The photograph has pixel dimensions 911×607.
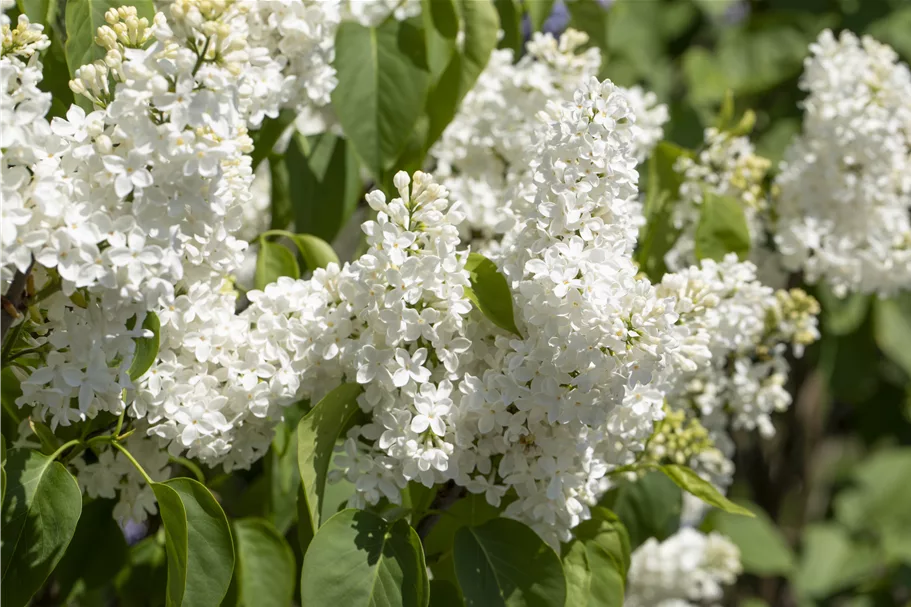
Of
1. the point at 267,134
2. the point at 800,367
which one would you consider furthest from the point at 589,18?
the point at 800,367

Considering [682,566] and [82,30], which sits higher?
[82,30]

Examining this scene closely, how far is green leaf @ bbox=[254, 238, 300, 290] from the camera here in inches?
57.1

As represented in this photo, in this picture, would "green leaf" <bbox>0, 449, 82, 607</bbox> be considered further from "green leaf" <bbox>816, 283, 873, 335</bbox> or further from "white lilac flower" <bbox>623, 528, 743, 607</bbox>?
"green leaf" <bbox>816, 283, 873, 335</bbox>

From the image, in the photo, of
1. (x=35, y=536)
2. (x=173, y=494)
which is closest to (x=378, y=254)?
(x=173, y=494)

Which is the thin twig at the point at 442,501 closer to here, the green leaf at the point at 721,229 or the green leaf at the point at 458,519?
the green leaf at the point at 458,519

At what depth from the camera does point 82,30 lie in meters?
1.19

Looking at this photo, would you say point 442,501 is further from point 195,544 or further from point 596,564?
point 195,544

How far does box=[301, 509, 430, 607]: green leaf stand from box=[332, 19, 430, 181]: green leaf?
0.62 meters

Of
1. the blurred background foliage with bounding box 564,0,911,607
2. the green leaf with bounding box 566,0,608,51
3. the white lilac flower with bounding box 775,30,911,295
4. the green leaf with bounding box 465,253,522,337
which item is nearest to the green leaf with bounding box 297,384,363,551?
the green leaf with bounding box 465,253,522,337

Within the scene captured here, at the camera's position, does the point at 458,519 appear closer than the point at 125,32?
No

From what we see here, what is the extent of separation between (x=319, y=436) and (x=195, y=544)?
0.68ft

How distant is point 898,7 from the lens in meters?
3.02

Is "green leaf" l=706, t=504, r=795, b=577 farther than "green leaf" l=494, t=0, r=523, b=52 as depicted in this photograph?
Yes

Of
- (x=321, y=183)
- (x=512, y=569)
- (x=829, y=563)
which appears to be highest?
(x=321, y=183)
